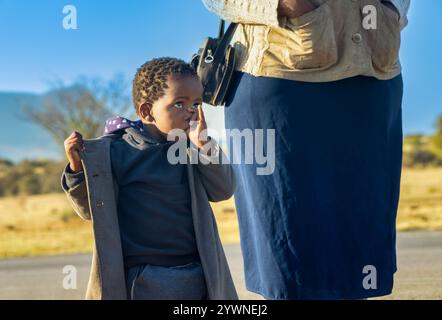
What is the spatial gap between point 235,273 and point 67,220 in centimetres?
1008

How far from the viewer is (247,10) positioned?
3.23 meters

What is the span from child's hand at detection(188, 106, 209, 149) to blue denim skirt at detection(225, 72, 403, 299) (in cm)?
39

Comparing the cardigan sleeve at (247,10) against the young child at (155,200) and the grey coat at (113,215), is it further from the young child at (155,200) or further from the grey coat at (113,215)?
the grey coat at (113,215)

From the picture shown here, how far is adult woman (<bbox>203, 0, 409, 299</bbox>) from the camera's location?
3242mm

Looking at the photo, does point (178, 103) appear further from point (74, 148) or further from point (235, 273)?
point (235, 273)

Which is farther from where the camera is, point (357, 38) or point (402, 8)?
point (402, 8)

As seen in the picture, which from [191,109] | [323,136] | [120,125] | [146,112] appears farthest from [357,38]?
[120,125]

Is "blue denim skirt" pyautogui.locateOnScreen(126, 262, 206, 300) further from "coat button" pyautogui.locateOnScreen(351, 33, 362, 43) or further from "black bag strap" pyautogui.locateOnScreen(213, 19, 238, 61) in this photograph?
"coat button" pyautogui.locateOnScreen(351, 33, 362, 43)

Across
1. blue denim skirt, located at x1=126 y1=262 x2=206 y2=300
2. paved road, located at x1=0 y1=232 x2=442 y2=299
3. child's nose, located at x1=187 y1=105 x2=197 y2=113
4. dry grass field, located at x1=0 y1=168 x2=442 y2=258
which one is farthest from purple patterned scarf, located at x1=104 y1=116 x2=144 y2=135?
dry grass field, located at x1=0 y1=168 x2=442 y2=258

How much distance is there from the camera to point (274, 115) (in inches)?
130

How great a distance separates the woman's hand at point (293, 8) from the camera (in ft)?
10.3

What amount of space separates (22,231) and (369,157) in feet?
38.5
